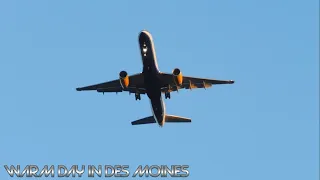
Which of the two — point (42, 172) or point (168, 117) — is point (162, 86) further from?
point (42, 172)

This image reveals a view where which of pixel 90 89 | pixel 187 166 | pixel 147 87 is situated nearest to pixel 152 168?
pixel 187 166

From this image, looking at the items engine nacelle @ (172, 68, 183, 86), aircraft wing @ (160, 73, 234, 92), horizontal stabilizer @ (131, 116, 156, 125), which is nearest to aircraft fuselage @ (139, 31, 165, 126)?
aircraft wing @ (160, 73, 234, 92)

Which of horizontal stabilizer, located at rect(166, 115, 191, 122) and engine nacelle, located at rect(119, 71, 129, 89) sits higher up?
engine nacelle, located at rect(119, 71, 129, 89)

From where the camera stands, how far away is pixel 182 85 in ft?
219

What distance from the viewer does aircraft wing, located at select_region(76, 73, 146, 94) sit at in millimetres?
64494

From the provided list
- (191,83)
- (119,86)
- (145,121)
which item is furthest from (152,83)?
(145,121)

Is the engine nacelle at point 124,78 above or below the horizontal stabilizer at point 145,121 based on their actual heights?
above

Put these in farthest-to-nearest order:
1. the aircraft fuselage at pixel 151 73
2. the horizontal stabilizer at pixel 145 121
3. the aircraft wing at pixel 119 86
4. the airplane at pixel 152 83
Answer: the horizontal stabilizer at pixel 145 121, the aircraft wing at pixel 119 86, the airplane at pixel 152 83, the aircraft fuselage at pixel 151 73

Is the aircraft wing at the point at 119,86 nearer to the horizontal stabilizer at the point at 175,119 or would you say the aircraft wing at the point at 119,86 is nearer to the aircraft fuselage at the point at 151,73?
the aircraft fuselage at the point at 151,73

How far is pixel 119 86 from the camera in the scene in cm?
6794

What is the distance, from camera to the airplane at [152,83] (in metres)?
62.0

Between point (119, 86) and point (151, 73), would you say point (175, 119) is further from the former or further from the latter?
point (151, 73)

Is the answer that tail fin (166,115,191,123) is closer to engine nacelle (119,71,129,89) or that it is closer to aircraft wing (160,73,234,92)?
aircraft wing (160,73,234,92)

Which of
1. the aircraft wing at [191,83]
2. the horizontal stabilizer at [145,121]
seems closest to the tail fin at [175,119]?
the horizontal stabilizer at [145,121]
